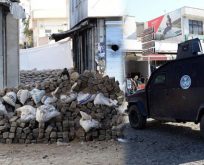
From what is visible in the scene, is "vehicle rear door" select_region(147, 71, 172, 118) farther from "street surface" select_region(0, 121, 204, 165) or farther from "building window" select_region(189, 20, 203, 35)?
"building window" select_region(189, 20, 203, 35)

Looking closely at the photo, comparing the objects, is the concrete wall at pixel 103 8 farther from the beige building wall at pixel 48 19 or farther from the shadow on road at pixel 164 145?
the beige building wall at pixel 48 19

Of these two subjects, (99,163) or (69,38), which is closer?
(99,163)

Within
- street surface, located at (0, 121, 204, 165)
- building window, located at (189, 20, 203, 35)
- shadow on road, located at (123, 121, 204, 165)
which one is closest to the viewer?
street surface, located at (0, 121, 204, 165)

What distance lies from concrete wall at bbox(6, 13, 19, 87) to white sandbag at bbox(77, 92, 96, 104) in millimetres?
5282

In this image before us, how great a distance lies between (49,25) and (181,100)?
42.5 m

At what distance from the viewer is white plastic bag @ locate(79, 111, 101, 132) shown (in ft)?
29.0

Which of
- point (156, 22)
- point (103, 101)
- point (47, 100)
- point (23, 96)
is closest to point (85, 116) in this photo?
point (103, 101)

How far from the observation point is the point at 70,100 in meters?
9.24

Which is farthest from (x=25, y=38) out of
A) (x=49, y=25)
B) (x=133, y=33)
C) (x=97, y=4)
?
(x=97, y=4)

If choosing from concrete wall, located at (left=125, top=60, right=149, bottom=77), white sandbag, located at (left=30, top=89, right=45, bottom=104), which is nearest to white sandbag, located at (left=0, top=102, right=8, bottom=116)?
white sandbag, located at (left=30, top=89, right=45, bottom=104)

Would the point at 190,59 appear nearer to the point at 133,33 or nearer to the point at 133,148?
the point at 133,148

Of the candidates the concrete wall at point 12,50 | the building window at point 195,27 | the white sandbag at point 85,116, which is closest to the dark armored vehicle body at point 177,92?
the white sandbag at point 85,116

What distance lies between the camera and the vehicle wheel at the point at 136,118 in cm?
1093

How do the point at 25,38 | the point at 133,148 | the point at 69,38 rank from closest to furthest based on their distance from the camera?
the point at 133,148, the point at 69,38, the point at 25,38
